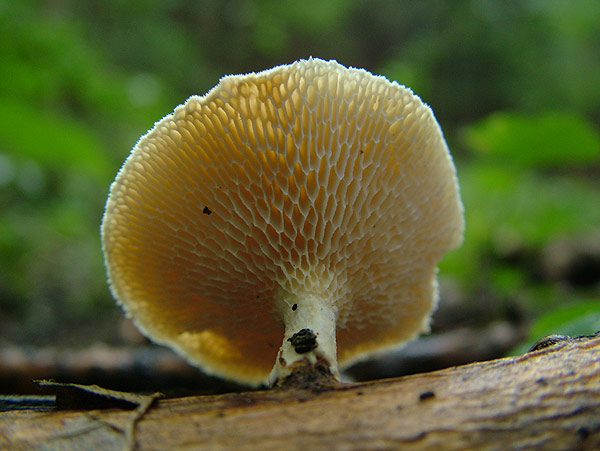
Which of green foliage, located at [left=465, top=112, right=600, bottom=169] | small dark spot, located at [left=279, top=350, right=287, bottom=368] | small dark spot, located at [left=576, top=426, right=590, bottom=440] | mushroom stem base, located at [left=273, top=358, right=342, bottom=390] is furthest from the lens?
green foliage, located at [left=465, top=112, right=600, bottom=169]

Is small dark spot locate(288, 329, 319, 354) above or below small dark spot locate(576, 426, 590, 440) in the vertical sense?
above

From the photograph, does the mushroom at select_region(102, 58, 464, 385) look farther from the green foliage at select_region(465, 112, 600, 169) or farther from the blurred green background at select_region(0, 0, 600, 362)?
the green foliage at select_region(465, 112, 600, 169)

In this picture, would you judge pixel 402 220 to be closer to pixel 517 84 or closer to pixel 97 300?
pixel 97 300

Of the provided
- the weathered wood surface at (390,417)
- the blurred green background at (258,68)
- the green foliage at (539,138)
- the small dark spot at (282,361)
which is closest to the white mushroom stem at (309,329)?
Result: the small dark spot at (282,361)

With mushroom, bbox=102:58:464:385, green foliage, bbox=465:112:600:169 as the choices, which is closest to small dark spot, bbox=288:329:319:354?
mushroom, bbox=102:58:464:385

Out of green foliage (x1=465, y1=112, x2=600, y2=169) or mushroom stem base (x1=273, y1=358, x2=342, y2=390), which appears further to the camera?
green foliage (x1=465, y1=112, x2=600, y2=169)

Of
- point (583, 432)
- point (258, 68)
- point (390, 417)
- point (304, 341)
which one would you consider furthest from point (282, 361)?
point (258, 68)

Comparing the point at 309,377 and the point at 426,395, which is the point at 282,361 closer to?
the point at 309,377
